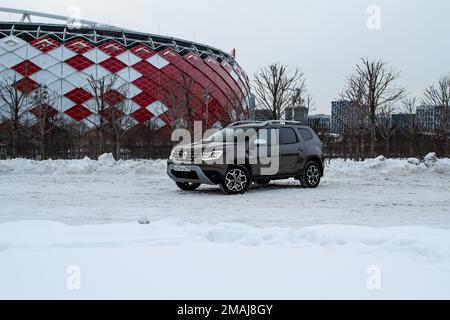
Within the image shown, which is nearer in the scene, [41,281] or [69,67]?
[41,281]

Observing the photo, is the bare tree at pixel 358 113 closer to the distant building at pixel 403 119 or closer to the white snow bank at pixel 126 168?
the white snow bank at pixel 126 168

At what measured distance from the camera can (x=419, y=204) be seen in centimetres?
A: 725

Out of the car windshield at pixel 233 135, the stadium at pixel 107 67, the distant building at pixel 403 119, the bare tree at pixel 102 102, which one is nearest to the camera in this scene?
the car windshield at pixel 233 135

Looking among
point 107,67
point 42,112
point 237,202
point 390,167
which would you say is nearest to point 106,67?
point 107,67

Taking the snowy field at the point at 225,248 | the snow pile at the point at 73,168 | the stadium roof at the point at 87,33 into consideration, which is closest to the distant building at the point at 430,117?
the snow pile at the point at 73,168

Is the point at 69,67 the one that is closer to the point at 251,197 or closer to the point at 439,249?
the point at 251,197

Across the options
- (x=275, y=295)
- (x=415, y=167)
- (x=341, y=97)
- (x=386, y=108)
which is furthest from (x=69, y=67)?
(x=275, y=295)

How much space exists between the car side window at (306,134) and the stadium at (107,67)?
89.9 ft

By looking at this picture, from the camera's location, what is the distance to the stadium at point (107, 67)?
41688 millimetres

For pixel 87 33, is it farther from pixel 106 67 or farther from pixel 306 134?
pixel 306 134

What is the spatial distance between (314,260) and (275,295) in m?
0.84

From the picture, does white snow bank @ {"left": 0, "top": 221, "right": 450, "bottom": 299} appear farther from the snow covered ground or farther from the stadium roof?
the stadium roof

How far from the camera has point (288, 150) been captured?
9.59m

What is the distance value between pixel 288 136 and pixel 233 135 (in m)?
1.39
